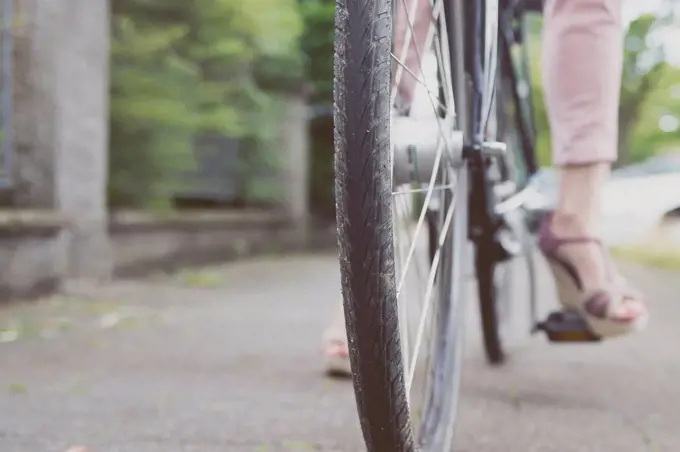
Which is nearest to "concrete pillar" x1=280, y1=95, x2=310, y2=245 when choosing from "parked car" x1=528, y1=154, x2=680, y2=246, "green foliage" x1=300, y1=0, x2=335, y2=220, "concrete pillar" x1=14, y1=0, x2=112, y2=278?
"green foliage" x1=300, y1=0, x2=335, y2=220

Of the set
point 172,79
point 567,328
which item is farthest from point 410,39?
point 172,79

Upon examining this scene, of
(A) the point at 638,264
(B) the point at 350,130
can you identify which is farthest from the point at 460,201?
(A) the point at 638,264

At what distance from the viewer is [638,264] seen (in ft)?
29.8

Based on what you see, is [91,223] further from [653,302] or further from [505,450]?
[505,450]

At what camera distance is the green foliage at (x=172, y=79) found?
5.67 m

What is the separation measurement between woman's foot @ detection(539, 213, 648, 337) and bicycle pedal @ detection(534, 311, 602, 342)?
0.08 ft

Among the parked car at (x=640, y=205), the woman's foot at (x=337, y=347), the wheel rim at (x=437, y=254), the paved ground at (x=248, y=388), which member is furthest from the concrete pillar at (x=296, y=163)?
the wheel rim at (x=437, y=254)

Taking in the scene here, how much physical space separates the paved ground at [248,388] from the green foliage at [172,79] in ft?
5.89

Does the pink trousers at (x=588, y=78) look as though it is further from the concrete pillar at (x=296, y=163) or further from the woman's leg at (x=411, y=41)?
the concrete pillar at (x=296, y=163)

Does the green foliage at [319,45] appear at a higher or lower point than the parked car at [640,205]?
higher

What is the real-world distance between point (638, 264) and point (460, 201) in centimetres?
778

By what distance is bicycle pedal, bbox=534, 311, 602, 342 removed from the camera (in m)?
2.06

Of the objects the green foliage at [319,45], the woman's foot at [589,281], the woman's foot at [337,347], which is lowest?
the woman's foot at [337,347]

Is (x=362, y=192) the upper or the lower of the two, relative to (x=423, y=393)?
upper
